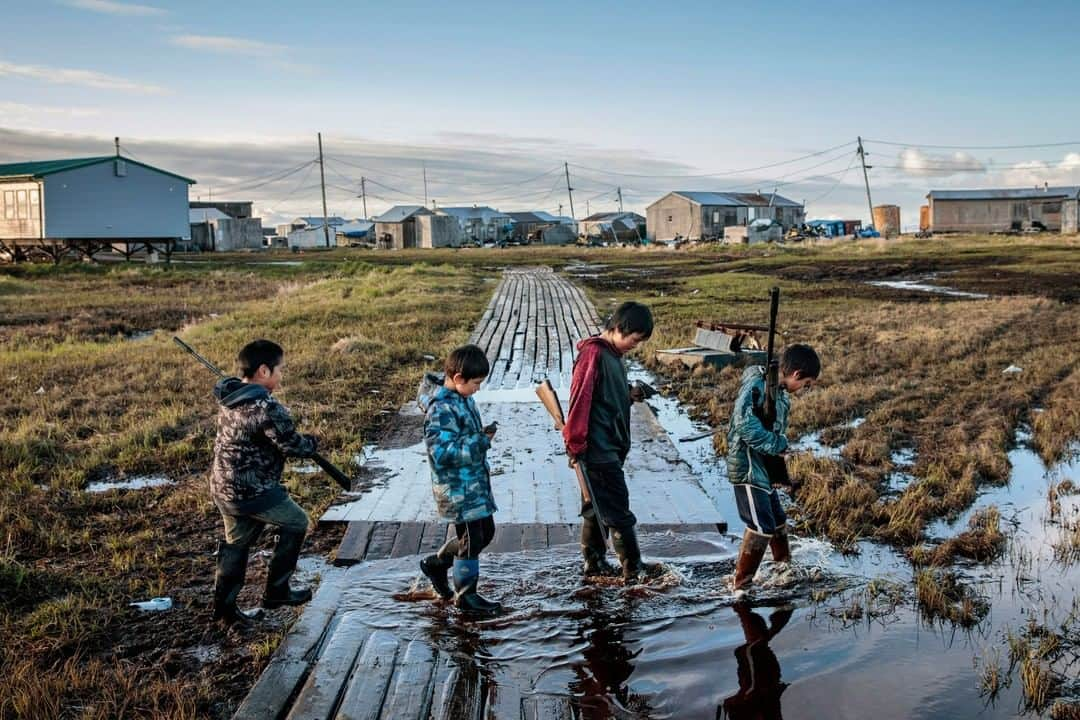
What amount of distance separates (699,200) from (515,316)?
6507cm

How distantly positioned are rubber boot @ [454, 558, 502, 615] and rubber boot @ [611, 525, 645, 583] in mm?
792

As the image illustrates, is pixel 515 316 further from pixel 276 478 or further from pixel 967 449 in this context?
pixel 276 478

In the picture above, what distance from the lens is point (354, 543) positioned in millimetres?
6176

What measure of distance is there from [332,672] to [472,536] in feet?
3.25

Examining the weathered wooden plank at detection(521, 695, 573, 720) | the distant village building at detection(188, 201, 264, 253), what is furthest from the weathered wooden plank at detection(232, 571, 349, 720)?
the distant village building at detection(188, 201, 264, 253)

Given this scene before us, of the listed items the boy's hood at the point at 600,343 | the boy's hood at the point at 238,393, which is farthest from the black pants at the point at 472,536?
the boy's hood at the point at 238,393

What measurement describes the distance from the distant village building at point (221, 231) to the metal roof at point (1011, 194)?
53.5 metres

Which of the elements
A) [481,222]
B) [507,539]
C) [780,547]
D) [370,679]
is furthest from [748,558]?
[481,222]

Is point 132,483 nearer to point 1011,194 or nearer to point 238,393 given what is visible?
point 238,393

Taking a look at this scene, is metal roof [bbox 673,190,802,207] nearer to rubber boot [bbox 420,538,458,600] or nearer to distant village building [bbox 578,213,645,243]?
distant village building [bbox 578,213,645,243]

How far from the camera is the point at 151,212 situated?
44312mm

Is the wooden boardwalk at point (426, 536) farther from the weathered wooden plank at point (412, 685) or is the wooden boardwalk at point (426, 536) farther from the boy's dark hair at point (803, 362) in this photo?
the boy's dark hair at point (803, 362)

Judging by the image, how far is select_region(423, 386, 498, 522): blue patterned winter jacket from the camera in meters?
4.85

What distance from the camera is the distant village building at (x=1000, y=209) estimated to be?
74.4m
